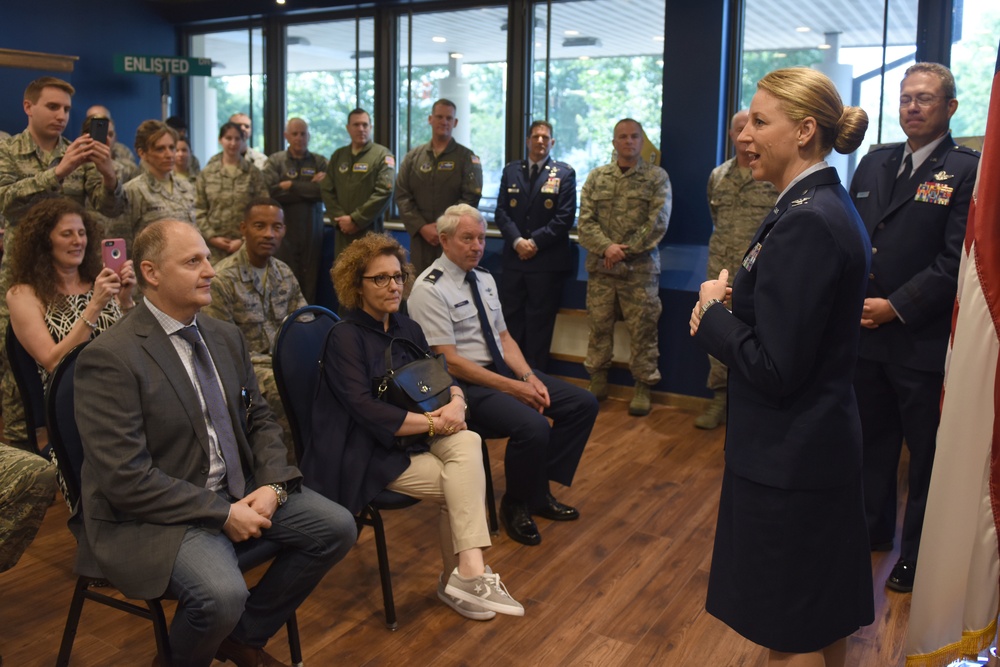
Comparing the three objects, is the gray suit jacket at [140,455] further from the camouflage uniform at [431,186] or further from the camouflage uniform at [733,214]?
the camouflage uniform at [431,186]

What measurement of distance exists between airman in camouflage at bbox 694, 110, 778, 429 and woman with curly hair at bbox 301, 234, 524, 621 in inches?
98.7

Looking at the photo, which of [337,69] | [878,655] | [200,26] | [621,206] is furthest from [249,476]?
[200,26]

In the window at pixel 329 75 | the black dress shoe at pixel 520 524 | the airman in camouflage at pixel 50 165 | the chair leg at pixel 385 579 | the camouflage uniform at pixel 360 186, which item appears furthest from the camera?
the window at pixel 329 75

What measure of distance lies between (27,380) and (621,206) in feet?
11.3

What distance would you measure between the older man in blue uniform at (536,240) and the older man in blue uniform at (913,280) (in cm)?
262

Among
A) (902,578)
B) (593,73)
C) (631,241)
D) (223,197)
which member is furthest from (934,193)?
(223,197)

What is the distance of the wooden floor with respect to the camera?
A: 2.53 meters

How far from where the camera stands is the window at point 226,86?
8.25 metres

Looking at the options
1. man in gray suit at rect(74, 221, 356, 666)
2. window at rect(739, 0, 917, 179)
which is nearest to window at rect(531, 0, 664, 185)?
window at rect(739, 0, 917, 179)

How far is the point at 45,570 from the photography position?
299 cm

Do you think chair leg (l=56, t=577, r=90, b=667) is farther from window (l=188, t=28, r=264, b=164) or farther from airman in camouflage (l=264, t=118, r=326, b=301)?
window (l=188, t=28, r=264, b=164)

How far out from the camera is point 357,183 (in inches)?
253

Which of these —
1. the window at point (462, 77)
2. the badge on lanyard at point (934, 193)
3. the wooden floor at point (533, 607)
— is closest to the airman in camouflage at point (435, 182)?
the window at point (462, 77)

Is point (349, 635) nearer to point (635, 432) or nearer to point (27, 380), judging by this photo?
point (27, 380)
